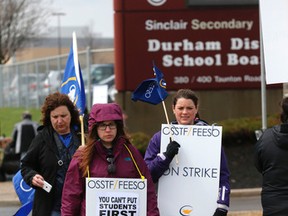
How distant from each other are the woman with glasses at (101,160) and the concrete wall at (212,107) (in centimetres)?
1162

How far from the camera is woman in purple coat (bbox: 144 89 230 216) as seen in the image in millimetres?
6031

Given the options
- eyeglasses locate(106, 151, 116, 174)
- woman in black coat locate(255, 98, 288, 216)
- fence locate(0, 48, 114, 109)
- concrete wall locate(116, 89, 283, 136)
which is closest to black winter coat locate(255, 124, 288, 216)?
woman in black coat locate(255, 98, 288, 216)

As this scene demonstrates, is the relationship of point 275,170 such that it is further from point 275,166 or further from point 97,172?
point 97,172

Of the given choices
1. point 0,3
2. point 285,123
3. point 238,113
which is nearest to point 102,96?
point 238,113

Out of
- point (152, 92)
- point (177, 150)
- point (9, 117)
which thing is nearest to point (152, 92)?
point (152, 92)

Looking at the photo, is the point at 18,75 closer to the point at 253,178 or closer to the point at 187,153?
the point at 253,178

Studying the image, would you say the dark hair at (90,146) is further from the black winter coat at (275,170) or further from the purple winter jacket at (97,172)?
the black winter coat at (275,170)

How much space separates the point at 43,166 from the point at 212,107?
11.4 meters

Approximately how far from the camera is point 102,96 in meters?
14.3

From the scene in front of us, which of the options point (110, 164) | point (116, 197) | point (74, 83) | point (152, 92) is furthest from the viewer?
point (74, 83)

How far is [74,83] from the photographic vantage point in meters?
7.53

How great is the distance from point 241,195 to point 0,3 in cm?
2330

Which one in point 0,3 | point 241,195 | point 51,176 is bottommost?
point 241,195

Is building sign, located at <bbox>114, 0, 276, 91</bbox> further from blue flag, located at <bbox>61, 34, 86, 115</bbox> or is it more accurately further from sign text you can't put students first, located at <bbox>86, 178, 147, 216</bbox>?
sign text you can't put students first, located at <bbox>86, 178, 147, 216</bbox>
